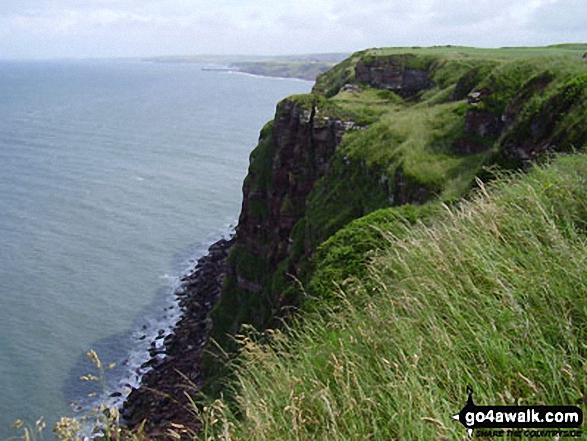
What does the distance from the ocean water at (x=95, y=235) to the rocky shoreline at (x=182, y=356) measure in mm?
1578

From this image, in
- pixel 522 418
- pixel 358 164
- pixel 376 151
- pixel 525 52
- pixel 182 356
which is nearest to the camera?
pixel 522 418

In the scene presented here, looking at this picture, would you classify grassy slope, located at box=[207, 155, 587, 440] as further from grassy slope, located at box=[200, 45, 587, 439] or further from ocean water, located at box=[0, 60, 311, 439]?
ocean water, located at box=[0, 60, 311, 439]

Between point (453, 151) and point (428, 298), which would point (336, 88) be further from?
point (428, 298)

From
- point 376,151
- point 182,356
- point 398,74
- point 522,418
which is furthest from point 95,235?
point 522,418

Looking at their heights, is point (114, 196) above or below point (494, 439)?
below

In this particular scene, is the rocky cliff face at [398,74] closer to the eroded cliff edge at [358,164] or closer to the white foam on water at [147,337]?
the eroded cliff edge at [358,164]

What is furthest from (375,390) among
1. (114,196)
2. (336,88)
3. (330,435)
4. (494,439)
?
(114,196)

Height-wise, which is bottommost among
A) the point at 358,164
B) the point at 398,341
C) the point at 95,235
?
the point at 95,235

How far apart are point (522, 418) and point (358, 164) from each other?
30053 millimetres

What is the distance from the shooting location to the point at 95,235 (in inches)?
2603

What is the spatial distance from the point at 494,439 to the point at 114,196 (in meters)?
79.9

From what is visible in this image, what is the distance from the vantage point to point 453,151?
97.6 ft

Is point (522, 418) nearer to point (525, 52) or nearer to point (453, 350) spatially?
point (453, 350)

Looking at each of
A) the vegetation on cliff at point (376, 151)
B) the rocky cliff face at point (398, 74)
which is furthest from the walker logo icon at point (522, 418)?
the rocky cliff face at point (398, 74)
